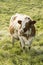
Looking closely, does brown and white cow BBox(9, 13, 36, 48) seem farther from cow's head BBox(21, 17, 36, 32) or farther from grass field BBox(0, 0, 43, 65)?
grass field BBox(0, 0, 43, 65)

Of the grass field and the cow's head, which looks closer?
the cow's head

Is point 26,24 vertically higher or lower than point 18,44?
higher

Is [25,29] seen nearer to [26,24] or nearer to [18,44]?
[26,24]

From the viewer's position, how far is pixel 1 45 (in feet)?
34.7

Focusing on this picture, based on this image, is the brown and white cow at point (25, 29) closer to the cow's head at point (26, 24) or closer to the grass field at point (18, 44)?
the cow's head at point (26, 24)

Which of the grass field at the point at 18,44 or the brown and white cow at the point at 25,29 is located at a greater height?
the brown and white cow at the point at 25,29

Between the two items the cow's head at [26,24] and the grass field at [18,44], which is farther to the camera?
the grass field at [18,44]

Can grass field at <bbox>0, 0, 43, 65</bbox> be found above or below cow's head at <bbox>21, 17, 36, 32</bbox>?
below

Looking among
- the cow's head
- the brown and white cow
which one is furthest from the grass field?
the cow's head

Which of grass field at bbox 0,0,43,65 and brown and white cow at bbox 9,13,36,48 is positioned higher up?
brown and white cow at bbox 9,13,36,48

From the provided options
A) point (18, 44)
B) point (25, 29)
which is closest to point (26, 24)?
point (25, 29)

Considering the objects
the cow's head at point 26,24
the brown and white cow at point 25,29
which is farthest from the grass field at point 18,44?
the cow's head at point 26,24

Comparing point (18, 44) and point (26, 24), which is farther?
point (18, 44)

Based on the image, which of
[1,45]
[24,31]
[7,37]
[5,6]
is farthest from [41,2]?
[24,31]
